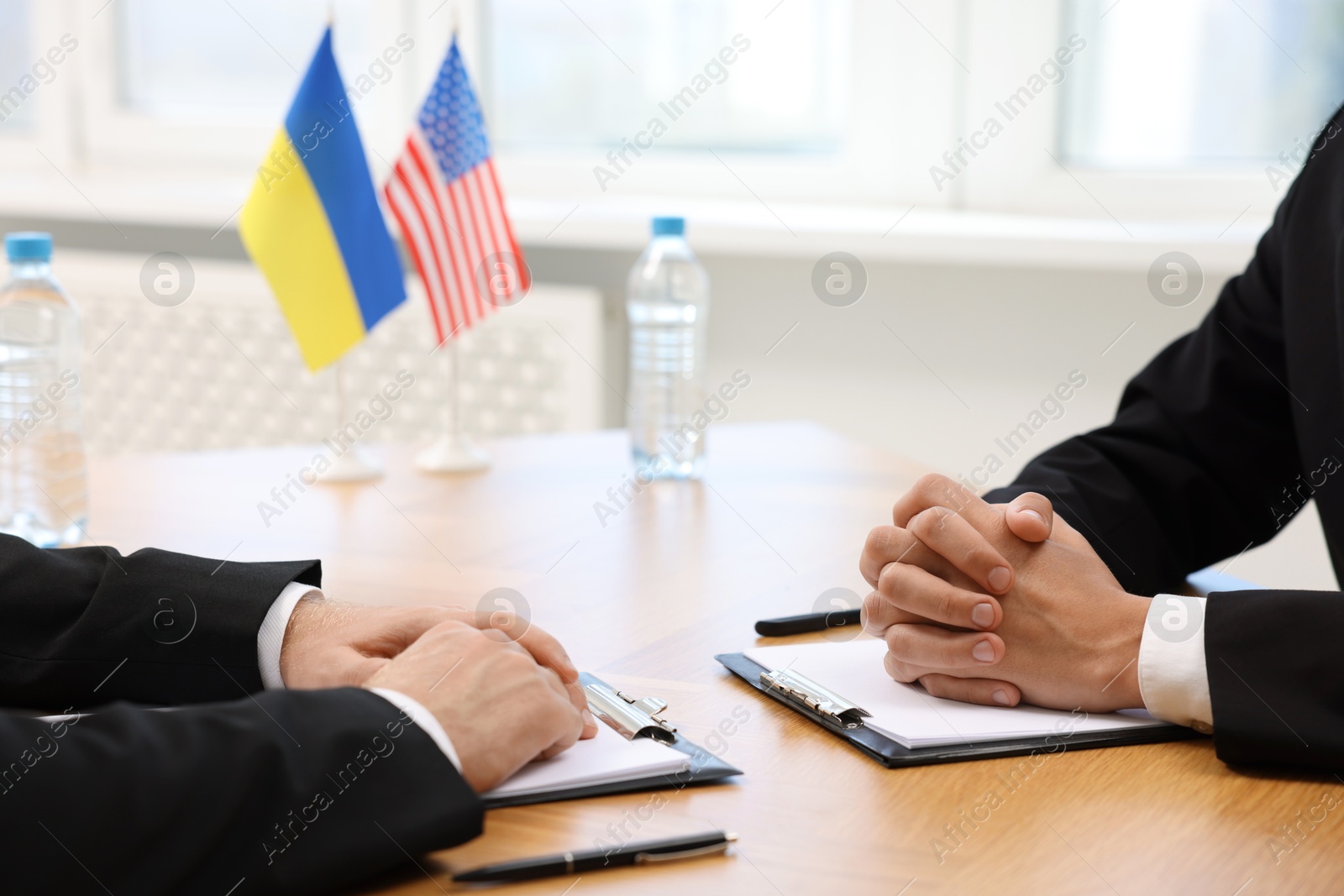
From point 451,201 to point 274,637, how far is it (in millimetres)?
1076

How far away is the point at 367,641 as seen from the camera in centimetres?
94

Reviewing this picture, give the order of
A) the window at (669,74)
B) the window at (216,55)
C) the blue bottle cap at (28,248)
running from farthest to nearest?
the window at (216,55), the window at (669,74), the blue bottle cap at (28,248)

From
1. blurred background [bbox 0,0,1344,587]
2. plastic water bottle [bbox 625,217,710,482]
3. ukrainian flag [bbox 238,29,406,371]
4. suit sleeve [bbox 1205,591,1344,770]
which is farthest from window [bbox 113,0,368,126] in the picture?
suit sleeve [bbox 1205,591,1344,770]

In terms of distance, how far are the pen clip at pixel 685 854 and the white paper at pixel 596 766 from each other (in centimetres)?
9

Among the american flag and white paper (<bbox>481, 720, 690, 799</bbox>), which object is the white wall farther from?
white paper (<bbox>481, 720, 690, 799</bbox>)

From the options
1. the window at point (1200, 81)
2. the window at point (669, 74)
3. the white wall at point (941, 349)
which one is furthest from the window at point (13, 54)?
the window at point (1200, 81)

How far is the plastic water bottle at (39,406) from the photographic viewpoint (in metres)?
1.50

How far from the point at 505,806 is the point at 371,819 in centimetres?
11

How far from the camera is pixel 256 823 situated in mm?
698

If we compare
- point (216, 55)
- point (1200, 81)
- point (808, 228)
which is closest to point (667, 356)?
point (808, 228)

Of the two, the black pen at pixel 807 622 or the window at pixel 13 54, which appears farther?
the window at pixel 13 54

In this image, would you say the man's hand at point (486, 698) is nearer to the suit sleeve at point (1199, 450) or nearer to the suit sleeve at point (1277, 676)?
the suit sleeve at point (1277, 676)

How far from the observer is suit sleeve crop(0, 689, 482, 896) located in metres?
0.66

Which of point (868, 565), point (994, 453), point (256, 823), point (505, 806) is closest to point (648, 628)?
point (868, 565)
